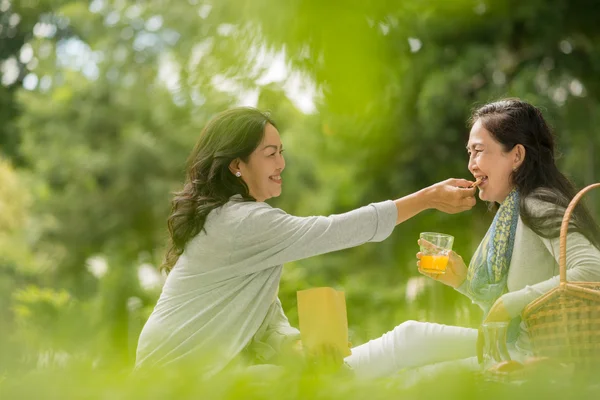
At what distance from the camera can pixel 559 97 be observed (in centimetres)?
796

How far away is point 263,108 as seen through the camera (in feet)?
12.6

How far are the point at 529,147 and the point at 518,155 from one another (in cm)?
5

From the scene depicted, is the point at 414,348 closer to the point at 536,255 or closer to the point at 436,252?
the point at 436,252

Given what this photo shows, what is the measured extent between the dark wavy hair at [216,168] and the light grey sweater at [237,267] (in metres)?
0.05

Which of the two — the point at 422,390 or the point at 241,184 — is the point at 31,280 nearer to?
the point at 241,184

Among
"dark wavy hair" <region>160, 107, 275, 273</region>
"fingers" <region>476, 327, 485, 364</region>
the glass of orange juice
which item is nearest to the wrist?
the glass of orange juice

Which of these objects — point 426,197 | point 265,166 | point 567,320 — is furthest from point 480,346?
point 265,166

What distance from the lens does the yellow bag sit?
81.8 inches

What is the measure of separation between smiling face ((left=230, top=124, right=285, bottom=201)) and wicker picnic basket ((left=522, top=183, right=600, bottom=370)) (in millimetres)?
962

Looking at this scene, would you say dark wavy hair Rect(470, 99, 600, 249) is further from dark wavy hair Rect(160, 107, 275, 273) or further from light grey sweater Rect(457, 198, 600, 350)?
dark wavy hair Rect(160, 107, 275, 273)

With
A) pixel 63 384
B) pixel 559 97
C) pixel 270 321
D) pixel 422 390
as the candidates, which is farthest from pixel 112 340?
pixel 559 97

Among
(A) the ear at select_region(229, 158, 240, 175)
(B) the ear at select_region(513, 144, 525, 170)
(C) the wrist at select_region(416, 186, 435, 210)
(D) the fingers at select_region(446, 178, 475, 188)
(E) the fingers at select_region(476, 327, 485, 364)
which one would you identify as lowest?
(E) the fingers at select_region(476, 327, 485, 364)

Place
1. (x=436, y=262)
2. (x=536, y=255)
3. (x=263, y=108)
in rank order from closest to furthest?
(x=536, y=255)
(x=436, y=262)
(x=263, y=108)

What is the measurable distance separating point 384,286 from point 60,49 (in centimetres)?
889
